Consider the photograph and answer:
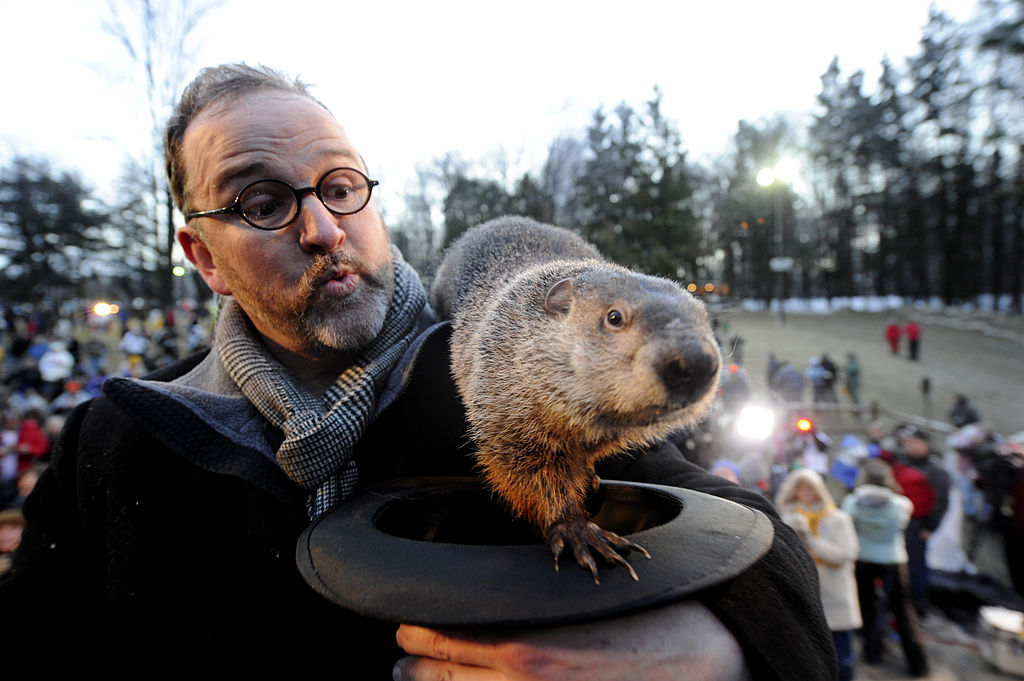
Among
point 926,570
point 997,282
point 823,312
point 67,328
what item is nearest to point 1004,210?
point 997,282

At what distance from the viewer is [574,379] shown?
158 centimetres

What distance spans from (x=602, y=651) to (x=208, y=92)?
218cm

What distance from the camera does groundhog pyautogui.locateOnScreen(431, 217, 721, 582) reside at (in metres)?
1.37

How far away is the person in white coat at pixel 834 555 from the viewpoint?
567cm

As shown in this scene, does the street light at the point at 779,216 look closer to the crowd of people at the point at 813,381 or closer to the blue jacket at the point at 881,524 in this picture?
the crowd of people at the point at 813,381

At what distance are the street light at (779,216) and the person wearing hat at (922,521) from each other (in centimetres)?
933

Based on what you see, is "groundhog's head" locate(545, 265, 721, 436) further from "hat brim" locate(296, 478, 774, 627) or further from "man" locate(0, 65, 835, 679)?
"man" locate(0, 65, 835, 679)

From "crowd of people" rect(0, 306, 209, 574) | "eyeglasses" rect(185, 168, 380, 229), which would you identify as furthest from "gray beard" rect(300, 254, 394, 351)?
"crowd of people" rect(0, 306, 209, 574)

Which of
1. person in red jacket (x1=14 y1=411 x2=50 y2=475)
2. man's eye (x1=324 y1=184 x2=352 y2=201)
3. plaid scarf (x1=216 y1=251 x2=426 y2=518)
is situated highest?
man's eye (x1=324 y1=184 x2=352 y2=201)

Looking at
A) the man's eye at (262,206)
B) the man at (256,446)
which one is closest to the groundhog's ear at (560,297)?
the man at (256,446)

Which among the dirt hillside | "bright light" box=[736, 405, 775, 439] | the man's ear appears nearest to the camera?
the man's ear

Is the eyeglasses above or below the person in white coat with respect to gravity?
above

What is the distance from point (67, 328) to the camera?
22.8 meters

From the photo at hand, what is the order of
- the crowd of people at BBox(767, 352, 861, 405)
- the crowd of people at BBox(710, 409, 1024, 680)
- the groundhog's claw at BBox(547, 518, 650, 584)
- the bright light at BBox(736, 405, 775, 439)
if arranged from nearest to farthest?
1. the groundhog's claw at BBox(547, 518, 650, 584)
2. the crowd of people at BBox(710, 409, 1024, 680)
3. the bright light at BBox(736, 405, 775, 439)
4. the crowd of people at BBox(767, 352, 861, 405)
